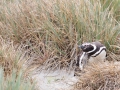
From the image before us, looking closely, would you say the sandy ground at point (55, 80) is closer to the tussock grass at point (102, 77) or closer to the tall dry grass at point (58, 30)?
the tall dry grass at point (58, 30)

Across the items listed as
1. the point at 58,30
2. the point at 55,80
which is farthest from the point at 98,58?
the point at 58,30

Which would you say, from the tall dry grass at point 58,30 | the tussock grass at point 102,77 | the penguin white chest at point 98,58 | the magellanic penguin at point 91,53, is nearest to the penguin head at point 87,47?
the magellanic penguin at point 91,53

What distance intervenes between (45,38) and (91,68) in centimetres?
129

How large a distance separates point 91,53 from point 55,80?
1.79ft

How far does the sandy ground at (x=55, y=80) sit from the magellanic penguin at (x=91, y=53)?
23 centimetres

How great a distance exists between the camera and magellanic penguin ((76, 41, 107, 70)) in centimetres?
525

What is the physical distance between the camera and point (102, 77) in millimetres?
4641

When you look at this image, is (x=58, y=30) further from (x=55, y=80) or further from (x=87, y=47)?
(x=55, y=80)

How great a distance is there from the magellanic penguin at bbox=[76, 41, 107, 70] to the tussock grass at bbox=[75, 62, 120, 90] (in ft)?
1.73

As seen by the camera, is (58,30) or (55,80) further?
(58,30)

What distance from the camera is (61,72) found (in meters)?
5.50

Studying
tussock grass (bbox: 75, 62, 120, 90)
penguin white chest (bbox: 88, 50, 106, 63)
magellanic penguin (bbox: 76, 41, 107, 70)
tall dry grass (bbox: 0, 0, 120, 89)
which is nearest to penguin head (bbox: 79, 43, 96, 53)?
magellanic penguin (bbox: 76, 41, 107, 70)

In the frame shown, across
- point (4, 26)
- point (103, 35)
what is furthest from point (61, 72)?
point (4, 26)

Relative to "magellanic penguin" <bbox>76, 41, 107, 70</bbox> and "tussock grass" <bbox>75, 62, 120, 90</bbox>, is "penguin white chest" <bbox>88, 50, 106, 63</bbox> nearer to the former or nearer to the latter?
"magellanic penguin" <bbox>76, 41, 107, 70</bbox>
